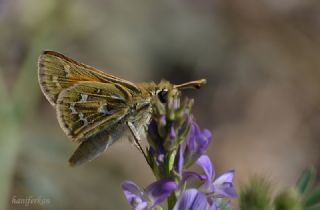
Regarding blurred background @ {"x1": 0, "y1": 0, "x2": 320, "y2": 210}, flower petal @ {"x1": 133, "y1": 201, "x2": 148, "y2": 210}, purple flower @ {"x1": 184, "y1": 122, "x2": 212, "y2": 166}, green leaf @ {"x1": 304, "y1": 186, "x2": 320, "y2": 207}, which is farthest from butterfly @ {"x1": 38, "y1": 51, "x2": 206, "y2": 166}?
blurred background @ {"x1": 0, "y1": 0, "x2": 320, "y2": 210}

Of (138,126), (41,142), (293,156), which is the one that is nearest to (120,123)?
(138,126)

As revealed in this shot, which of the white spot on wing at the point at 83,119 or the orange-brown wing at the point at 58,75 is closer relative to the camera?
the white spot on wing at the point at 83,119

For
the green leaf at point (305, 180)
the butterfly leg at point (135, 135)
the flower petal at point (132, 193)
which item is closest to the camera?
the flower petal at point (132, 193)

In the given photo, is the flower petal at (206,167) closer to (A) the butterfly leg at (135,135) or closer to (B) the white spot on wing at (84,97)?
(A) the butterfly leg at (135,135)

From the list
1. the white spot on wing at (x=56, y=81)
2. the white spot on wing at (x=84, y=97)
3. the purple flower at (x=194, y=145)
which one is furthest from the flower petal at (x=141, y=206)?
the white spot on wing at (x=56, y=81)

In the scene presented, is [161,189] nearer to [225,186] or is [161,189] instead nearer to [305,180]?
[225,186]

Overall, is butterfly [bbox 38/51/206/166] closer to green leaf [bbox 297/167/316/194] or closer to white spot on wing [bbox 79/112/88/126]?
white spot on wing [bbox 79/112/88/126]

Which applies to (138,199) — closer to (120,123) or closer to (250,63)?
(120,123)

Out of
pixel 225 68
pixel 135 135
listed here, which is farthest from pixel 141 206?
pixel 225 68
